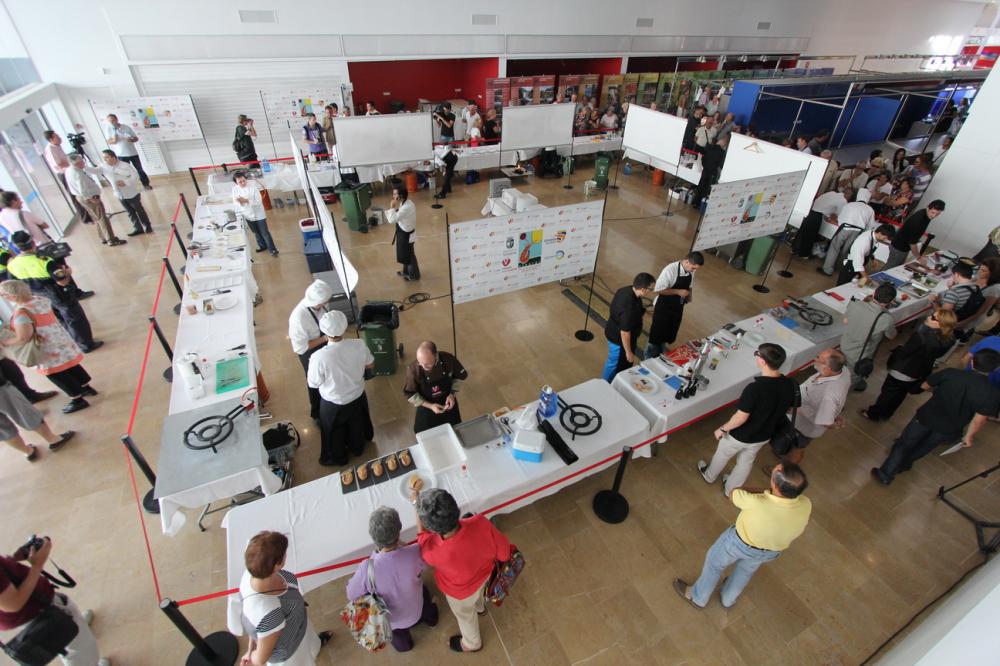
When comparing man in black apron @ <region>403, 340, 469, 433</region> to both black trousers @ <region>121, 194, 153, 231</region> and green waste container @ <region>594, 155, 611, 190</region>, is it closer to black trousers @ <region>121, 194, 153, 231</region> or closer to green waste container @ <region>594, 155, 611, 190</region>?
black trousers @ <region>121, 194, 153, 231</region>

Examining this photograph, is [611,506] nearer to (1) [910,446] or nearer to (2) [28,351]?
(1) [910,446]

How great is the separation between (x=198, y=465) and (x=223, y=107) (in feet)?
42.5

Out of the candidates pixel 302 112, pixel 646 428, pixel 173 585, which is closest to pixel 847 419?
pixel 646 428

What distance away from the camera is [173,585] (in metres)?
3.70

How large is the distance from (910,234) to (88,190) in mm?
14250

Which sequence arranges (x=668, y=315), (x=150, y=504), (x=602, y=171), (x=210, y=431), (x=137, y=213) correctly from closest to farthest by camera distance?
(x=210, y=431) → (x=150, y=504) → (x=668, y=315) → (x=137, y=213) → (x=602, y=171)

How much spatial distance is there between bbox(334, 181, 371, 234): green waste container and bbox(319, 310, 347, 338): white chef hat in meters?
6.30

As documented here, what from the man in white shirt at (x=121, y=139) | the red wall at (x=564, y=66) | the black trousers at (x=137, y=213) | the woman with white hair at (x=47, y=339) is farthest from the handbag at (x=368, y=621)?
the red wall at (x=564, y=66)


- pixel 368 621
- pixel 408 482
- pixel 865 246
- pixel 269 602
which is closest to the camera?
pixel 269 602

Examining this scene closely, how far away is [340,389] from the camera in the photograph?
402 centimetres

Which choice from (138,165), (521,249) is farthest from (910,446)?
(138,165)

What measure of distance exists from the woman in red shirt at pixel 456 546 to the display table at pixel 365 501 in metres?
0.68

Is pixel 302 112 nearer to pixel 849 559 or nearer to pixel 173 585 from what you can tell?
pixel 173 585

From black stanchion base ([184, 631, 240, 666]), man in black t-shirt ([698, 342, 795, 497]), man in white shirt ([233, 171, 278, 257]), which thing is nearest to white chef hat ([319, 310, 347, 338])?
black stanchion base ([184, 631, 240, 666])
